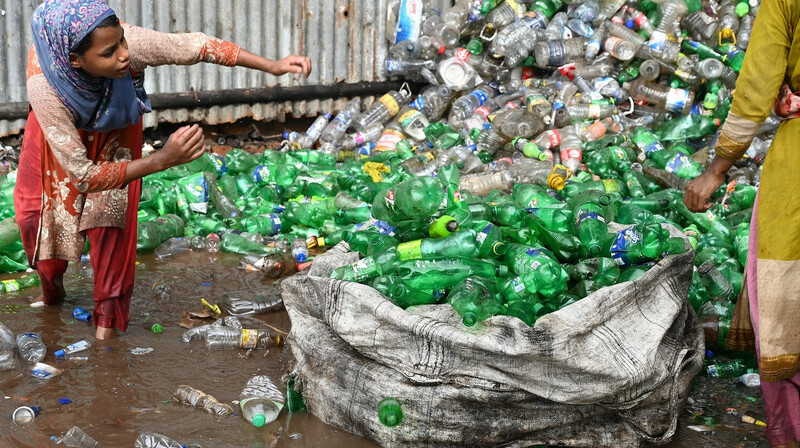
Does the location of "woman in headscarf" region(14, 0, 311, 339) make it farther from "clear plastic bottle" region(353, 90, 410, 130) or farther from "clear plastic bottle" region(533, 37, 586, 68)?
"clear plastic bottle" region(533, 37, 586, 68)

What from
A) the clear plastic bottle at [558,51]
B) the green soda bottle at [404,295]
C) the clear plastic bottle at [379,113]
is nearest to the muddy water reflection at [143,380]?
the green soda bottle at [404,295]

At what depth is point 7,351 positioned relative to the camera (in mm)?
3490

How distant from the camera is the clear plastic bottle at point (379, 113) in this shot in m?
7.91

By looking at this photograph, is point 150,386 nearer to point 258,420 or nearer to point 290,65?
point 258,420

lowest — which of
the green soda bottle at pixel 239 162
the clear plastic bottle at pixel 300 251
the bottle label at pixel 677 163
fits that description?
the clear plastic bottle at pixel 300 251

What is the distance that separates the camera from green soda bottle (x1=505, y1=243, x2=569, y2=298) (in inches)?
117

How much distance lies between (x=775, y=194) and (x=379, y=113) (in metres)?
5.56

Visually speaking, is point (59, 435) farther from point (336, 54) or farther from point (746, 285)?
point (336, 54)

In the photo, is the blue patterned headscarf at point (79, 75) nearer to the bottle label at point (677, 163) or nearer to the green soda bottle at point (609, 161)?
the green soda bottle at point (609, 161)

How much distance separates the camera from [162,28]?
22.6ft

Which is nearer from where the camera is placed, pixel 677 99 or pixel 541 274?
pixel 541 274

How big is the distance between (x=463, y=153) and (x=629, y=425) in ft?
13.5

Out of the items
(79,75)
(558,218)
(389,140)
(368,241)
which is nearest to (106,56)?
(79,75)

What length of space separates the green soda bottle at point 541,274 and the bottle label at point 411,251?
428 millimetres
